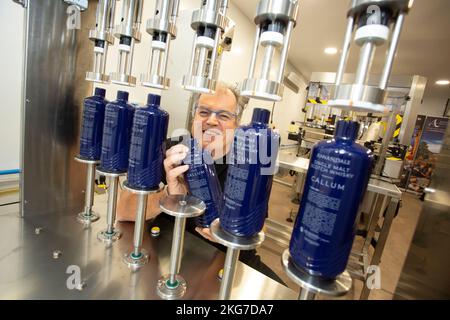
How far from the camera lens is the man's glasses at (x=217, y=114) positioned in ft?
2.98

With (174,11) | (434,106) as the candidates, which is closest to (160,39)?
(174,11)

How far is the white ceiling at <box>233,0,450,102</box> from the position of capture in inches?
99.0

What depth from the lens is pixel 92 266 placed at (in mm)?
494

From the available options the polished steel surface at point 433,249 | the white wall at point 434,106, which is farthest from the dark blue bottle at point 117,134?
the white wall at point 434,106

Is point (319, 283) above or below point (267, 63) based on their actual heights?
below

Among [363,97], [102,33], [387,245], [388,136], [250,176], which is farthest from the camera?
[387,245]

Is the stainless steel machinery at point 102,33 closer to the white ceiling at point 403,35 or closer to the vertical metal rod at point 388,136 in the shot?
the white ceiling at point 403,35

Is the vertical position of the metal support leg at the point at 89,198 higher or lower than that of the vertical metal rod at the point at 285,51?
lower

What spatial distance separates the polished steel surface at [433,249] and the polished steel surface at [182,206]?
33 centimetres

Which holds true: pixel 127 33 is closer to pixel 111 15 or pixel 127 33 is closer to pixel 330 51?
pixel 111 15

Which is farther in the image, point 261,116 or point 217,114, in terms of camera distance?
point 217,114

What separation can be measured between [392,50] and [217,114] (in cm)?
69

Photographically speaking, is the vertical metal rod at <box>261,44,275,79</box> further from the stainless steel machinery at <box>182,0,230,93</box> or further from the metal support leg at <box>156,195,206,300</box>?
the metal support leg at <box>156,195,206,300</box>
